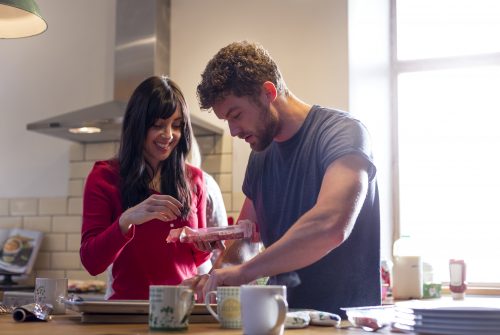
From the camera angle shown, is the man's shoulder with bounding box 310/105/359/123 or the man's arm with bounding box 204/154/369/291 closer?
the man's arm with bounding box 204/154/369/291

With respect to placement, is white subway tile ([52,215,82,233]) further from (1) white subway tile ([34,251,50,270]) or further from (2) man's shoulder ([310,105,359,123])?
(2) man's shoulder ([310,105,359,123])

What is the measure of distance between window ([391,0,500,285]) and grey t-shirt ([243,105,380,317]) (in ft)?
6.36

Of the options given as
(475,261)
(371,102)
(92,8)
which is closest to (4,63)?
(92,8)

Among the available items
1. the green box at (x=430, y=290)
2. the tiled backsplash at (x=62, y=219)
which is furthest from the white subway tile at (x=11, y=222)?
the green box at (x=430, y=290)

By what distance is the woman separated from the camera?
204cm

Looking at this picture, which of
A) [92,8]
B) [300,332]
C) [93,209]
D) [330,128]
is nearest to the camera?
[300,332]

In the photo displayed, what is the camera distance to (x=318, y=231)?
156 centimetres

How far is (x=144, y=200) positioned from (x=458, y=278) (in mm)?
1767

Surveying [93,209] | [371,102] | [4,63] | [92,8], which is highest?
[92,8]

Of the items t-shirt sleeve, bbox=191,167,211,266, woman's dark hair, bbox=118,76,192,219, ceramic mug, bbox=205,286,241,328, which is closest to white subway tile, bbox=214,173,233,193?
t-shirt sleeve, bbox=191,167,211,266

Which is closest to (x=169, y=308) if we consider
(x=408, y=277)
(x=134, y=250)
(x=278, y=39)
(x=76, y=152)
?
(x=134, y=250)

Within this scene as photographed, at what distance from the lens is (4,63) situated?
4.30 meters

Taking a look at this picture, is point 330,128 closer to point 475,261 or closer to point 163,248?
point 163,248

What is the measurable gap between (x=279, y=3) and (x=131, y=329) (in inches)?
107
